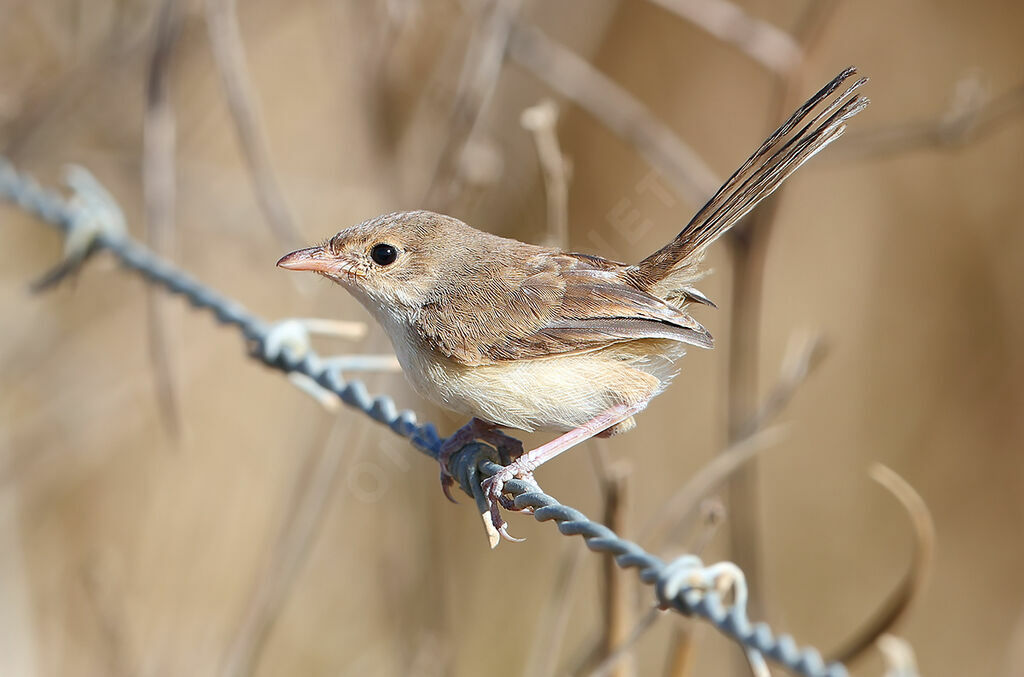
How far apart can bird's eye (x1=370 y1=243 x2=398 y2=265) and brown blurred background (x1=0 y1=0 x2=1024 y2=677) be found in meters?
1.67

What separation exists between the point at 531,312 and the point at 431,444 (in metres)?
0.36

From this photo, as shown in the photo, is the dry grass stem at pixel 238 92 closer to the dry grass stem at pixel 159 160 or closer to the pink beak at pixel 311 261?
the dry grass stem at pixel 159 160

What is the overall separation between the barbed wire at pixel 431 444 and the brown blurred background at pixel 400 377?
1.16 meters

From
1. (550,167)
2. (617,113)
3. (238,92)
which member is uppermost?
(617,113)

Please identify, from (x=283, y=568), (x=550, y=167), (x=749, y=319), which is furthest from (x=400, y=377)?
(x=550, y=167)

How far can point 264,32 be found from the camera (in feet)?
18.4

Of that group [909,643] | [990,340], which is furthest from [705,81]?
[909,643]

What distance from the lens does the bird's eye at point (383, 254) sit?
7.14 ft

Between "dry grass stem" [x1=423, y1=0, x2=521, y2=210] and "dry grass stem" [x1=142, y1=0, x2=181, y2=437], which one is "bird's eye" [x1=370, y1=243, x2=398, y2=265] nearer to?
"dry grass stem" [x1=423, y1=0, x2=521, y2=210]

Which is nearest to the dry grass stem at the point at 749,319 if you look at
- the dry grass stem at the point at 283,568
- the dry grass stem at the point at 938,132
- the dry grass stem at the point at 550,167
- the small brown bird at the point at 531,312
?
the dry grass stem at the point at 938,132

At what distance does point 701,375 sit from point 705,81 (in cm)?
183

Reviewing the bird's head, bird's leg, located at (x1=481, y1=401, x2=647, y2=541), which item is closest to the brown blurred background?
the bird's head

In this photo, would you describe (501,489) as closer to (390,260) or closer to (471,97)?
(390,260)

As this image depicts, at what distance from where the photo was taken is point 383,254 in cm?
218
